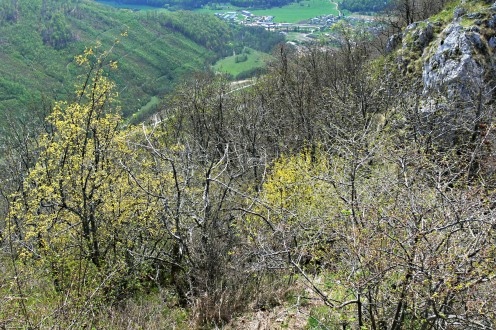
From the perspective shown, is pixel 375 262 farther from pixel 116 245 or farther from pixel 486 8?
pixel 486 8

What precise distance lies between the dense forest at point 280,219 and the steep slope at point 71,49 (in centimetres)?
12114

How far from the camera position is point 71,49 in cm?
17112

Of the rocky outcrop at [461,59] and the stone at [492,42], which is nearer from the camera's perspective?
the rocky outcrop at [461,59]

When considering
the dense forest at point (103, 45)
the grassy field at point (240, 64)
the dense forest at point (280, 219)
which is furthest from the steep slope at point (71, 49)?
the dense forest at point (280, 219)

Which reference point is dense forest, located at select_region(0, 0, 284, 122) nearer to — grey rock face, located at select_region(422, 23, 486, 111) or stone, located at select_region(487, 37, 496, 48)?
grey rock face, located at select_region(422, 23, 486, 111)

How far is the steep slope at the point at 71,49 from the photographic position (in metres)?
144

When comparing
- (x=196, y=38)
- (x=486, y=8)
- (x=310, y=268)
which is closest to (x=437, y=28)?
(x=486, y=8)

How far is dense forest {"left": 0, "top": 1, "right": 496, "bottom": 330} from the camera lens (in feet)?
18.7

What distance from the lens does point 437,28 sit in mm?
22750

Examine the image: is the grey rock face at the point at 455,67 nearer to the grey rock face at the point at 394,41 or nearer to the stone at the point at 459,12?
the stone at the point at 459,12

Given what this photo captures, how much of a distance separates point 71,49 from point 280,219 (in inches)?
7346

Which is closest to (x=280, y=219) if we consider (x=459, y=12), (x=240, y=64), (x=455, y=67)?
(x=455, y=67)

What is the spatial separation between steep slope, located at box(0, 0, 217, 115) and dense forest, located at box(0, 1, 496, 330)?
121 m

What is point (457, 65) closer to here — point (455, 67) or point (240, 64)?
point (455, 67)
